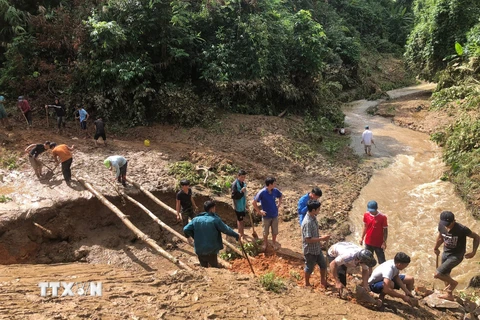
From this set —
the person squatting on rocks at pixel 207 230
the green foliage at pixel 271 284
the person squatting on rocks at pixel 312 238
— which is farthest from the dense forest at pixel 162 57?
the green foliage at pixel 271 284

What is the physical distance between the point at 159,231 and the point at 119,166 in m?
2.04

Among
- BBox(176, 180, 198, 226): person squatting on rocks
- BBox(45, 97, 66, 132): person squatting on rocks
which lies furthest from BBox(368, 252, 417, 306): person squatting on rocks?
BBox(45, 97, 66, 132): person squatting on rocks

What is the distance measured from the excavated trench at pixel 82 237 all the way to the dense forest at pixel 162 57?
231 inches

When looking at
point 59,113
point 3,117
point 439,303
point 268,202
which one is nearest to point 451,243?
point 439,303

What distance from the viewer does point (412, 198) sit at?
10438mm

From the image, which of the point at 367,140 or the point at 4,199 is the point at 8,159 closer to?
the point at 4,199

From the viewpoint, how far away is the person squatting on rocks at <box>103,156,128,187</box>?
9.06 meters

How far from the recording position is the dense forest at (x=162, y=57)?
13.8m

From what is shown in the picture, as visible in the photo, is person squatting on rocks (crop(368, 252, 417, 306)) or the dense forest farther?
the dense forest

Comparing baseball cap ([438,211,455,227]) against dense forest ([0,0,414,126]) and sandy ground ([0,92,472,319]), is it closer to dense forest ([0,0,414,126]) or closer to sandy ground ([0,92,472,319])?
sandy ground ([0,92,472,319])

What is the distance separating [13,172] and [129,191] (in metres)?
3.49

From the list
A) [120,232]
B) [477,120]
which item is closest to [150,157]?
[120,232]

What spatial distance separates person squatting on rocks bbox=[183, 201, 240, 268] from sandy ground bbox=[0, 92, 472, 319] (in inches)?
16.6

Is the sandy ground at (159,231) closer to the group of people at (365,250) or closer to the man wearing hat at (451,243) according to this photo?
the group of people at (365,250)
